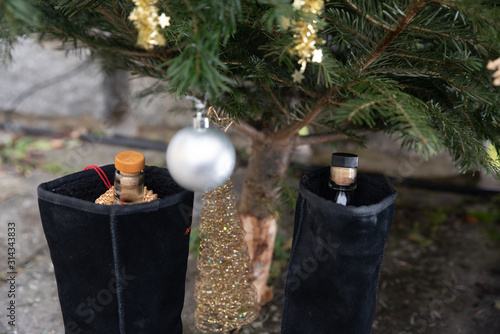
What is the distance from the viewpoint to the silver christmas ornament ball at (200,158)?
583 mm

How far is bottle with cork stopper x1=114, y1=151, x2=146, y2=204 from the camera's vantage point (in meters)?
0.71

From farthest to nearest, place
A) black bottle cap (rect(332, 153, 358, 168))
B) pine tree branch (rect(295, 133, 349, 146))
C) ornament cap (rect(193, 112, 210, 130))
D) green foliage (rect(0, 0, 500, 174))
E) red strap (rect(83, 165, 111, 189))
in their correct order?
pine tree branch (rect(295, 133, 349, 146)), red strap (rect(83, 165, 111, 189)), black bottle cap (rect(332, 153, 358, 168)), ornament cap (rect(193, 112, 210, 130)), green foliage (rect(0, 0, 500, 174))

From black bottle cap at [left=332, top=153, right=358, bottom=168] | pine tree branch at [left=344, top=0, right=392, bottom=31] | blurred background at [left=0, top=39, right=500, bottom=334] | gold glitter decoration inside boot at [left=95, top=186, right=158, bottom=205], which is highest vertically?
pine tree branch at [left=344, top=0, right=392, bottom=31]

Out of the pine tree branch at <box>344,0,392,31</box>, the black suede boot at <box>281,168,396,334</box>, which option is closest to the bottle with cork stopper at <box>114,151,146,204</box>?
the black suede boot at <box>281,168,396,334</box>

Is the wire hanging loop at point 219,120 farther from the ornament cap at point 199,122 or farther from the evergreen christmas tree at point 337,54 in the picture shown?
the ornament cap at point 199,122

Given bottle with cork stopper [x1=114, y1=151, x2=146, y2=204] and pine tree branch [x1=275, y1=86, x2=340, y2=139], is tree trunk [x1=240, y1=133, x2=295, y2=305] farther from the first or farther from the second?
bottle with cork stopper [x1=114, y1=151, x2=146, y2=204]

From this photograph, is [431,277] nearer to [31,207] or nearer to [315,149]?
[315,149]

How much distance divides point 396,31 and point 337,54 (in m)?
0.26

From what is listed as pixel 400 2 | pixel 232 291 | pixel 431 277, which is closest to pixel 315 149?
pixel 431 277

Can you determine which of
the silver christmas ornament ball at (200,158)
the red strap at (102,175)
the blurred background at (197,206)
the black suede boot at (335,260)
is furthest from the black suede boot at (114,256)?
the blurred background at (197,206)

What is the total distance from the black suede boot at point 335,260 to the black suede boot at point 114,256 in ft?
0.76

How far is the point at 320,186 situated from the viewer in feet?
2.80

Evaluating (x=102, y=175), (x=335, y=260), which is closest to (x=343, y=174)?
(x=335, y=260)

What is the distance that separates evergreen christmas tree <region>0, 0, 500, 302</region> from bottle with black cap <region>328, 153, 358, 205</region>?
0.08m
